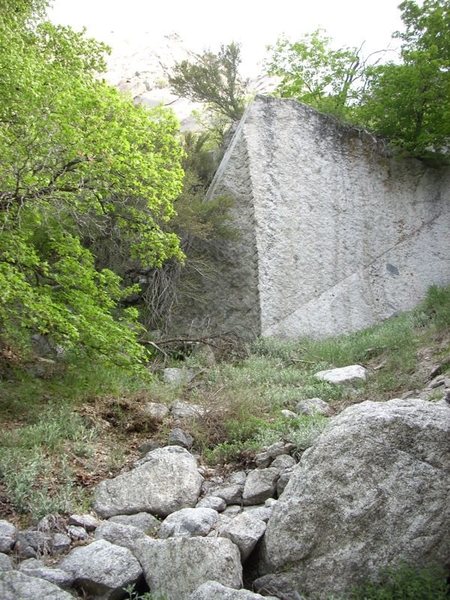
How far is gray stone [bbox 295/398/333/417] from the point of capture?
8.60 metres

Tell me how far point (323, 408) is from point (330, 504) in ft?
13.5

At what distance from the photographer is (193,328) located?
13352 millimetres

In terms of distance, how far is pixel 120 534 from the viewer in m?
5.36

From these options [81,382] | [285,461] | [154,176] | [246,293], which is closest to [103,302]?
[81,382]

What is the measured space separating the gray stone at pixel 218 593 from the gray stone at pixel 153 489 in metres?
2.24

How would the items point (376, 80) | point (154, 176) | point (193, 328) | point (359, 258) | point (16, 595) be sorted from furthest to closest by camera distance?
point (376, 80), point (359, 258), point (193, 328), point (154, 176), point (16, 595)

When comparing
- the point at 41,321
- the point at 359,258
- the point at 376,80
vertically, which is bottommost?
the point at 41,321

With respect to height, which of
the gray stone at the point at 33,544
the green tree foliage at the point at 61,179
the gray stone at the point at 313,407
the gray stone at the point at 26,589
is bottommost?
the gray stone at the point at 33,544

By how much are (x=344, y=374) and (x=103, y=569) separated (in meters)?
6.33

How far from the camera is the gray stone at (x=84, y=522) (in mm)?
5785

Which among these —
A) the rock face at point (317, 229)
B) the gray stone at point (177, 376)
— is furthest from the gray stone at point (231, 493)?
the rock face at point (317, 229)

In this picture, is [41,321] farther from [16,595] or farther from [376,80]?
[376,80]

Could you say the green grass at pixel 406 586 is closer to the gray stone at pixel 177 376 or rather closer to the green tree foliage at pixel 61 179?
the green tree foliage at pixel 61 179

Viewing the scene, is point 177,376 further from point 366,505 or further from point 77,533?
point 366,505
